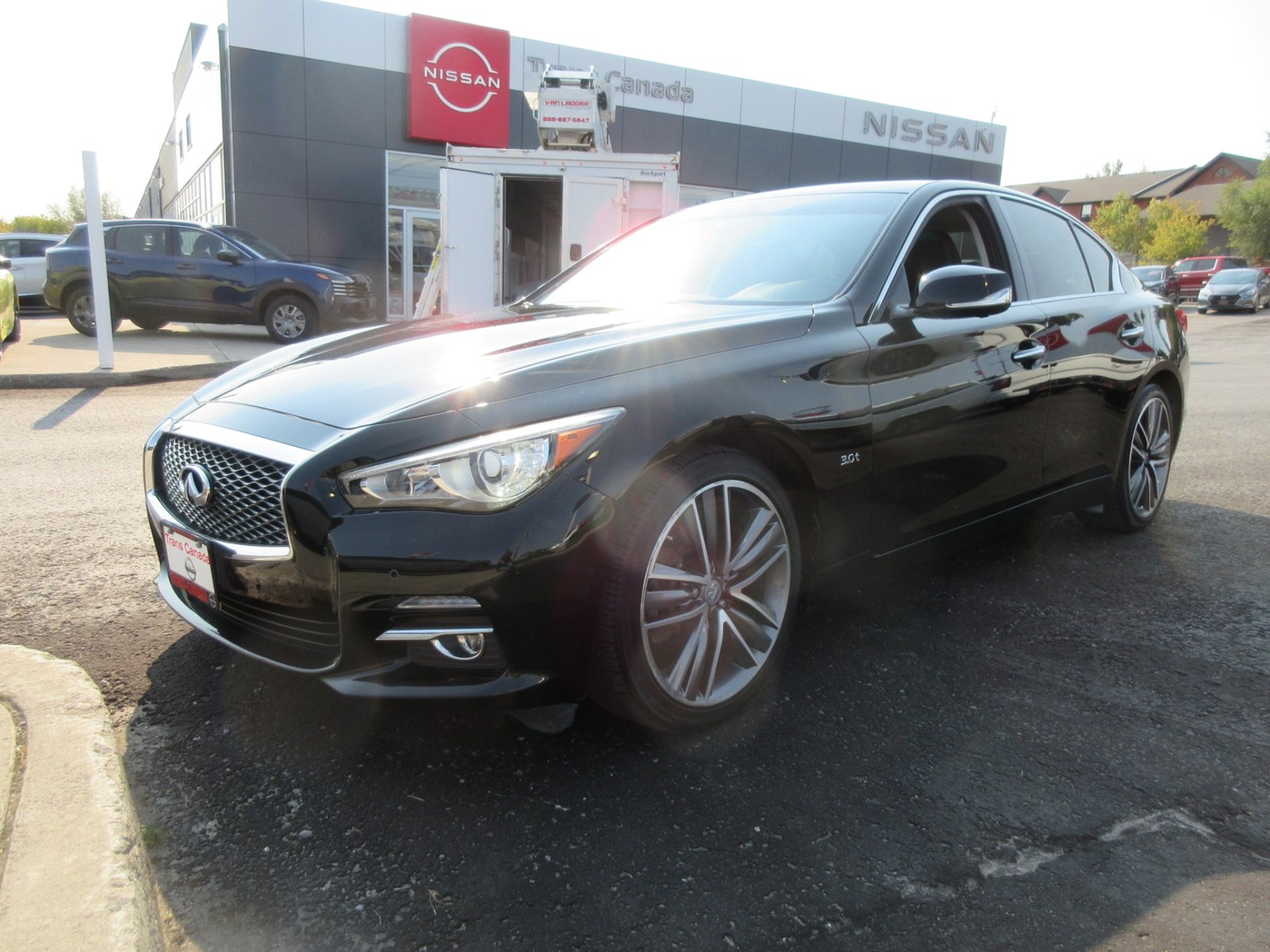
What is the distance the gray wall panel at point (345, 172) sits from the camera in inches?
772

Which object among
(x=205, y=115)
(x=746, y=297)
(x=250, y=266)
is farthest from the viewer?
(x=205, y=115)

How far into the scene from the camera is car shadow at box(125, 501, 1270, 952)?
187 cm

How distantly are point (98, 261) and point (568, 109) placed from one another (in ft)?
21.9

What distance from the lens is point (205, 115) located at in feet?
74.7

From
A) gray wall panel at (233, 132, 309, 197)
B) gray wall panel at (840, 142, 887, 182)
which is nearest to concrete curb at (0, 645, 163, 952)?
gray wall panel at (233, 132, 309, 197)

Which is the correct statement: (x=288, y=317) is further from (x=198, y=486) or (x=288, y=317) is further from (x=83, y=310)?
(x=198, y=486)

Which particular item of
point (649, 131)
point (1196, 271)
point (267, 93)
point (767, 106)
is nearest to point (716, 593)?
point (267, 93)

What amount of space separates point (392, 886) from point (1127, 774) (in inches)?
73.8

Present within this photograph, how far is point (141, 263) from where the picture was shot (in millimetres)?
13117

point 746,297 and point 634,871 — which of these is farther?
point 746,297

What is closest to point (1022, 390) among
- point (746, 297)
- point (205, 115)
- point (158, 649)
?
point (746, 297)

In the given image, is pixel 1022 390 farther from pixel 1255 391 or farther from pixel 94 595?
pixel 1255 391

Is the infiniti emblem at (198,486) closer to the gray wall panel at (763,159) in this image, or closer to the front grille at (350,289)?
the front grille at (350,289)

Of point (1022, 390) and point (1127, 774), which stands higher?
point (1022, 390)
